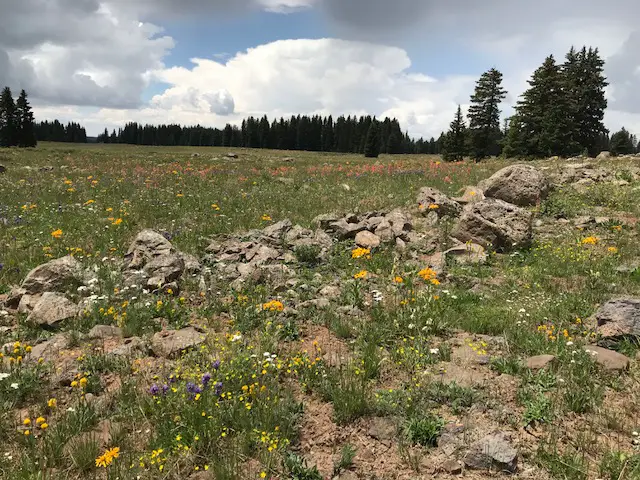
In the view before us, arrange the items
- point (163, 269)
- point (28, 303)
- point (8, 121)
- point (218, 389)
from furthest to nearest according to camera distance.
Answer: point (8, 121), point (163, 269), point (28, 303), point (218, 389)

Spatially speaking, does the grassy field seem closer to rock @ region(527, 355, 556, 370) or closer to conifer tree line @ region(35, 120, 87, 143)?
rock @ region(527, 355, 556, 370)

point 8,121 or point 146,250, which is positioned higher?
point 8,121

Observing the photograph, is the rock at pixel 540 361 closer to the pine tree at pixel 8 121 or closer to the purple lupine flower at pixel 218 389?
the purple lupine flower at pixel 218 389

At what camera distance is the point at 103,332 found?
5.71 meters

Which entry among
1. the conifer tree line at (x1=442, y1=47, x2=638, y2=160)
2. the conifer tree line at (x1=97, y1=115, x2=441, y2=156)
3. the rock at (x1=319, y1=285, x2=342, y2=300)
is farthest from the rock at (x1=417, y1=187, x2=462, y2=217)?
the conifer tree line at (x1=97, y1=115, x2=441, y2=156)

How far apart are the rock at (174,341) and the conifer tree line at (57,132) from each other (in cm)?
16822

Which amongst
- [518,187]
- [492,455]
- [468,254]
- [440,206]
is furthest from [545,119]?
[492,455]

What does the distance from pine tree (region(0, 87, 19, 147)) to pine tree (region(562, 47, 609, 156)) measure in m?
85.4

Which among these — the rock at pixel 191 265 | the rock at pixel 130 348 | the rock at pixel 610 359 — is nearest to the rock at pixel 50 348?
the rock at pixel 130 348

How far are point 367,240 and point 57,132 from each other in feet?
582

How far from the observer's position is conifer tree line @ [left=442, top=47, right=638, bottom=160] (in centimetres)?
4219

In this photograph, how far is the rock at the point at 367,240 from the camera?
9.46m

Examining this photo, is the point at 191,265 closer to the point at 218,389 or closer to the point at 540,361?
the point at 218,389

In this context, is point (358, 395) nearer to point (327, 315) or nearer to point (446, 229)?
point (327, 315)
